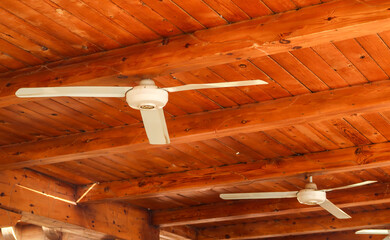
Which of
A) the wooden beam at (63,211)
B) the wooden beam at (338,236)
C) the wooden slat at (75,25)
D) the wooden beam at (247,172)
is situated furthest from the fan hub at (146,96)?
the wooden beam at (338,236)

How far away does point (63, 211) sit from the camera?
17.0 ft

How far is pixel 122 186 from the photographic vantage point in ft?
17.4

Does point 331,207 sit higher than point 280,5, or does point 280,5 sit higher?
point 280,5

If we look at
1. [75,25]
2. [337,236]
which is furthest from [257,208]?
[75,25]

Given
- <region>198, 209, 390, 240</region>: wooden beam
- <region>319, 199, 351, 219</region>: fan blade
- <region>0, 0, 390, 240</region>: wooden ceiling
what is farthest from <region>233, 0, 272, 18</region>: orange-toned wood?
<region>198, 209, 390, 240</region>: wooden beam

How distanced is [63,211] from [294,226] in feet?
9.52

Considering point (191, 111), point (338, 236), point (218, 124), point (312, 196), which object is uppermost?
point (191, 111)

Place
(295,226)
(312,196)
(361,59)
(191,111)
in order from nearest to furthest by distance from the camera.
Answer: (361,59)
(191,111)
(312,196)
(295,226)

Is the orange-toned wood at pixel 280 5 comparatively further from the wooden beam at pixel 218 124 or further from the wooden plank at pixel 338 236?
the wooden plank at pixel 338 236

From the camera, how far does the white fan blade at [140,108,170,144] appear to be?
2.92 meters

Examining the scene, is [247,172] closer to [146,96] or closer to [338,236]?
[146,96]

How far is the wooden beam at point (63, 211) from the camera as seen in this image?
15.6ft

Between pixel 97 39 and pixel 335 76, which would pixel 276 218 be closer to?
pixel 335 76

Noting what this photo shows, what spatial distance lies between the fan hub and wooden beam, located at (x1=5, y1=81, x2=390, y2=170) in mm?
1022
